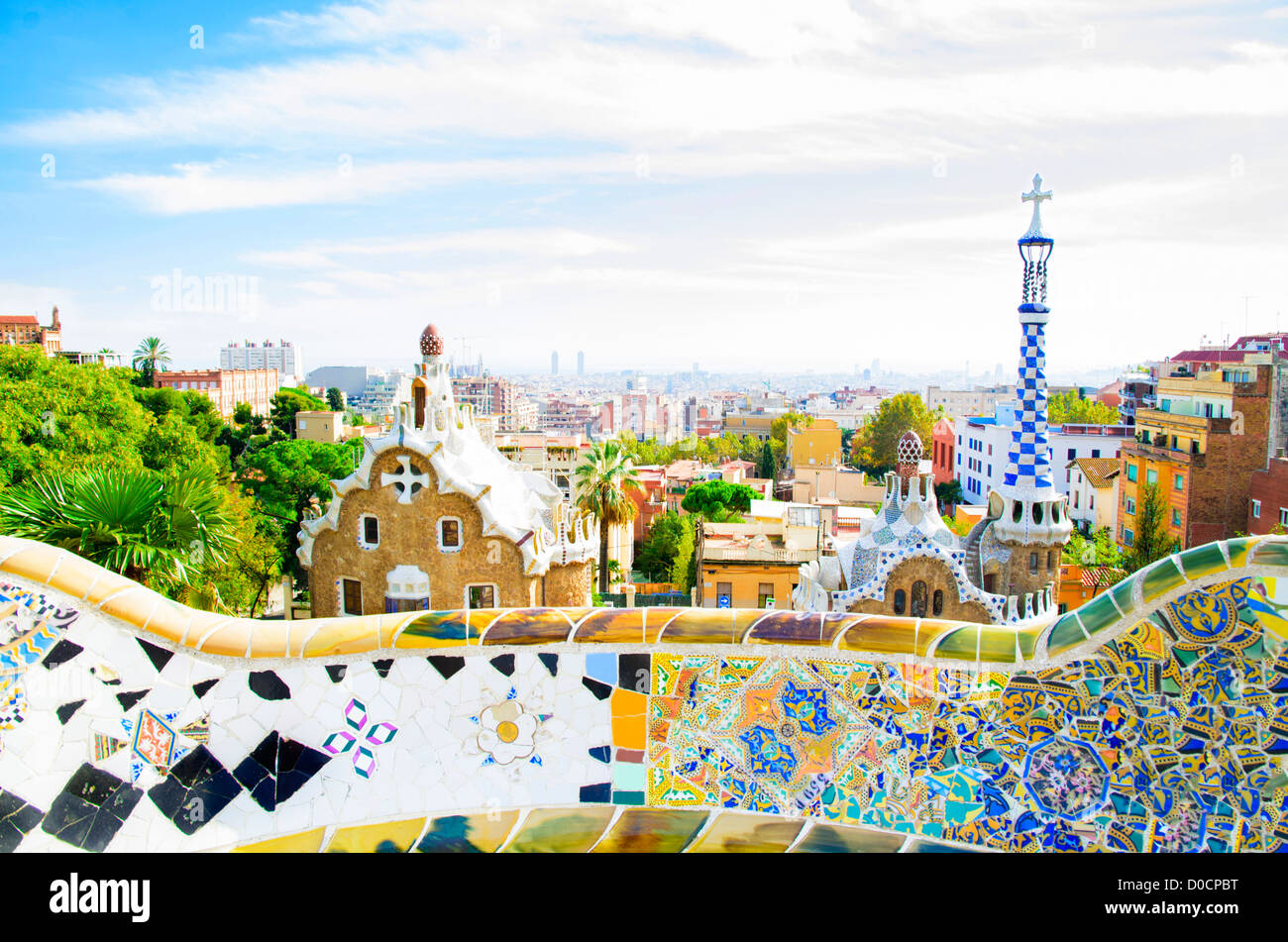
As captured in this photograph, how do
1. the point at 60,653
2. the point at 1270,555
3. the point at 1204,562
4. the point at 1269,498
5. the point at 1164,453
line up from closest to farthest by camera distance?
the point at 1270,555 < the point at 1204,562 < the point at 60,653 < the point at 1269,498 < the point at 1164,453

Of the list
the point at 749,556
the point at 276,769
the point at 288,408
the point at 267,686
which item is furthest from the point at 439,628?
the point at 288,408

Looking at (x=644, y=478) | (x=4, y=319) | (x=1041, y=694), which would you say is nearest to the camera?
(x=1041, y=694)

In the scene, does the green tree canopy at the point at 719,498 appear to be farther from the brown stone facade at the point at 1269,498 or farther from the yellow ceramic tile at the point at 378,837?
the yellow ceramic tile at the point at 378,837

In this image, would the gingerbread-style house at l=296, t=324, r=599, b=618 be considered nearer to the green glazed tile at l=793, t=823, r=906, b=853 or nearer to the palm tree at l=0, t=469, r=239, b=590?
the palm tree at l=0, t=469, r=239, b=590

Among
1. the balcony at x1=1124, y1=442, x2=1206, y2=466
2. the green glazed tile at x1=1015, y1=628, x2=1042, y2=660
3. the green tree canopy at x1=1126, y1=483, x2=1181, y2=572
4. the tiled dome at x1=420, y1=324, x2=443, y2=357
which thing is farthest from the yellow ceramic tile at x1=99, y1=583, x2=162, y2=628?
the balcony at x1=1124, y1=442, x2=1206, y2=466

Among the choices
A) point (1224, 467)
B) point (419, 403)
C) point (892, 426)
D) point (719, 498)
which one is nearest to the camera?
point (419, 403)

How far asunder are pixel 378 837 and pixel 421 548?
37.5 ft

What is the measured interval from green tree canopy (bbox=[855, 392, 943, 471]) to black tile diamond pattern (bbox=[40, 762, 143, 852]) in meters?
61.3

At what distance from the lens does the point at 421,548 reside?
1500 cm

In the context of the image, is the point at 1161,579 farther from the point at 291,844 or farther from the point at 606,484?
the point at 606,484
